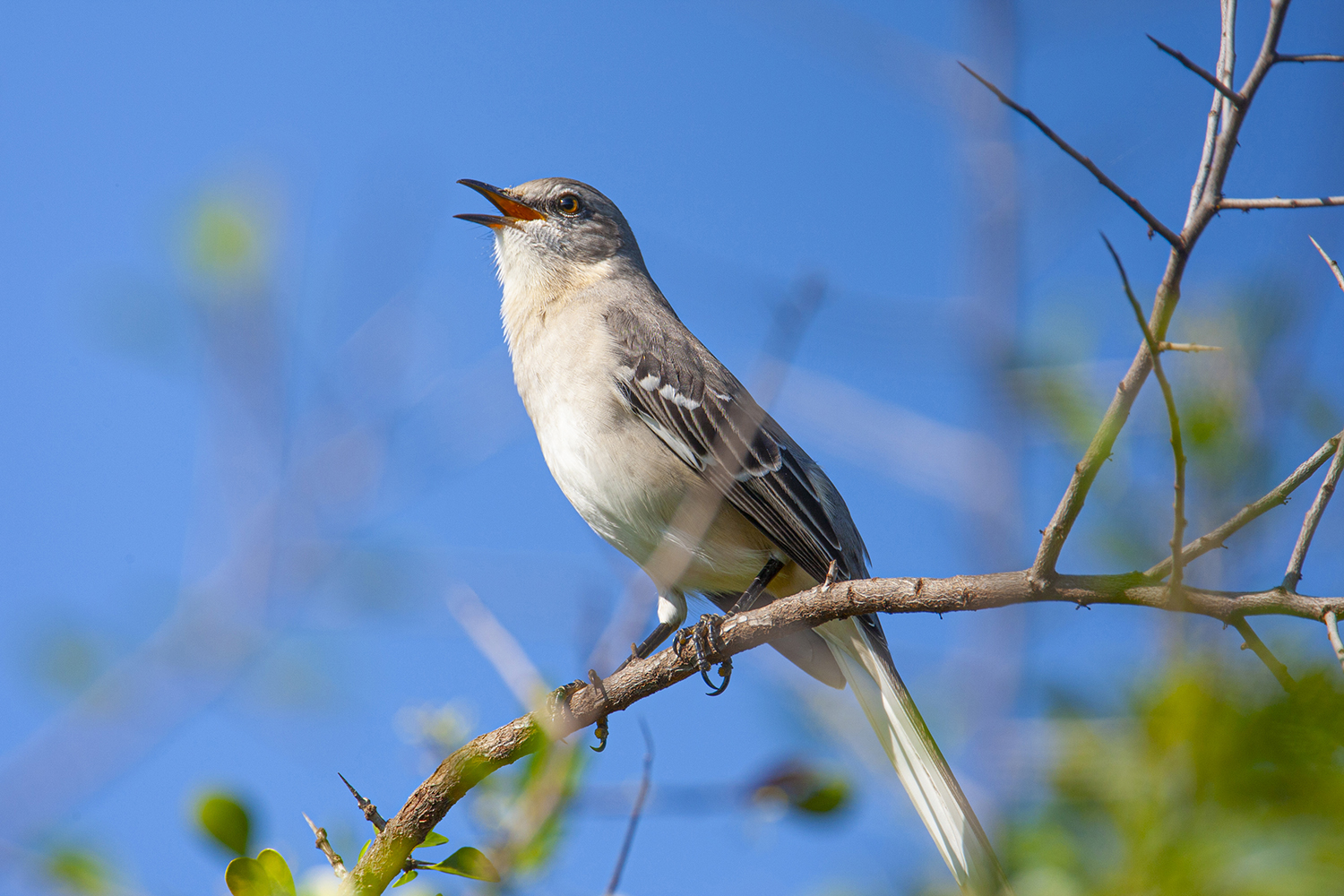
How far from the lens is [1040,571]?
261 cm

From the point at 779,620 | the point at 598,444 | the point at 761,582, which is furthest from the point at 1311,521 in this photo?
the point at 598,444

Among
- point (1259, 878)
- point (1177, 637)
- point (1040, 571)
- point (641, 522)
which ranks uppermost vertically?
point (641, 522)

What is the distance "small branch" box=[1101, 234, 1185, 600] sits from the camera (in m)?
1.83

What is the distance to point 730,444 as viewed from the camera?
195 inches

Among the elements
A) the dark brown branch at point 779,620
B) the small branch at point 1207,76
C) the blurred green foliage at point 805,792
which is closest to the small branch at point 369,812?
the dark brown branch at point 779,620

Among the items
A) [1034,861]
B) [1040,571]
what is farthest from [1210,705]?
[1040,571]

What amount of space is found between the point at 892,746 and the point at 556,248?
3.57 metres

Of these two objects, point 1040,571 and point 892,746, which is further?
point 892,746

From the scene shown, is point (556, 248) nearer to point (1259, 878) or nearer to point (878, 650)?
point (878, 650)

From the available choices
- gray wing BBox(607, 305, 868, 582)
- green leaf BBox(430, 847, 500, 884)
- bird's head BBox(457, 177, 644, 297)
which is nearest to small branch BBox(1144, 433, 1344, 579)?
green leaf BBox(430, 847, 500, 884)

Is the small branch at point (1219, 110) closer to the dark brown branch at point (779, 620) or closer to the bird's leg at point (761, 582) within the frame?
the dark brown branch at point (779, 620)

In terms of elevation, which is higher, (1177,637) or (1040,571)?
(1040,571)

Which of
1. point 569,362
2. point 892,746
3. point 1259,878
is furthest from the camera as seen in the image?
point 569,362

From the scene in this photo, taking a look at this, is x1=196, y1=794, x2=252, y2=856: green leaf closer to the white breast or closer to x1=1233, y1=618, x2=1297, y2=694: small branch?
x1=1233, y1=618, x2=1297, y2=694: small branch
